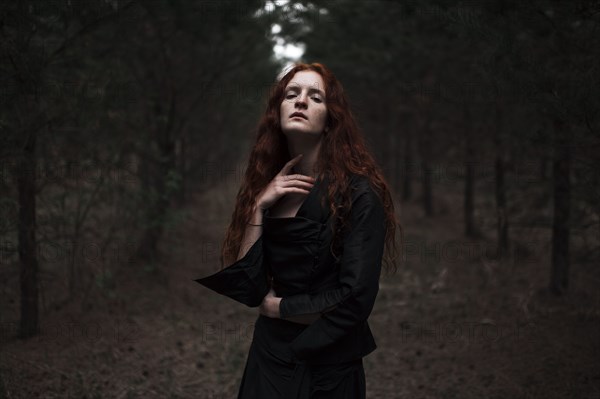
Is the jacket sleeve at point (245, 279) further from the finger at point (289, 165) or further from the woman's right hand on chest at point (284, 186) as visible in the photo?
the finger at point (289, 165)

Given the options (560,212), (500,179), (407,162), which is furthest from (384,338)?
(407,162)

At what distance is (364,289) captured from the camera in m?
2.08

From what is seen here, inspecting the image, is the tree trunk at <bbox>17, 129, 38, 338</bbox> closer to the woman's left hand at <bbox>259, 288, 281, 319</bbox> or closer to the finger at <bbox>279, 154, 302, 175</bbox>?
the finger at <bbox>279, 154, 302, 175</bbox>

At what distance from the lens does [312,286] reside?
90.4 inches

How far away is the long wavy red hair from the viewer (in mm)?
2309

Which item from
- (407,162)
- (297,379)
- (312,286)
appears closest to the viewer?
(297,379)

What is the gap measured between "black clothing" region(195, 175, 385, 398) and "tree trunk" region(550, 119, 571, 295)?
2728mm

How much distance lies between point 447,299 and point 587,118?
17.5ft

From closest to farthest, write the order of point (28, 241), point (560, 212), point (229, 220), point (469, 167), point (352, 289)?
point (352, 289) < point (28, 241) < point (560, 212) < point (229, 220) < point (469, 167)

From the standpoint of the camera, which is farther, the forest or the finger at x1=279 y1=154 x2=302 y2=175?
the forest

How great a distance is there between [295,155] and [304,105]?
249mm

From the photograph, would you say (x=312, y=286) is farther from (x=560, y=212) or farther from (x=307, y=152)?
(x=560, y=212)

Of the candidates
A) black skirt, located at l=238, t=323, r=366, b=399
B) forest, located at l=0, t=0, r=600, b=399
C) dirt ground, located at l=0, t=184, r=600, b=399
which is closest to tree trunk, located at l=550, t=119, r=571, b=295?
forest, located at l=0, t=0, r=600, b=399

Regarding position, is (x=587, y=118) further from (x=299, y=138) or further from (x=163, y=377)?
(x=163, y=377)
